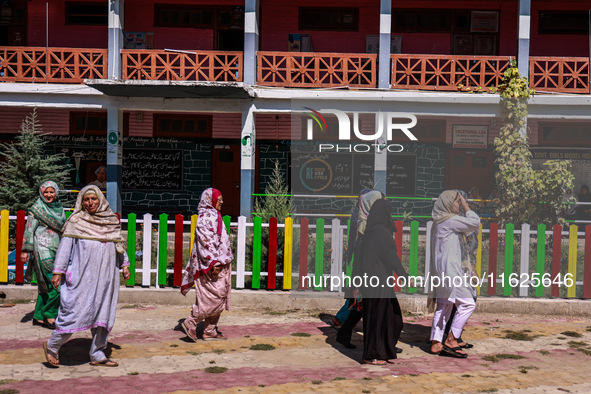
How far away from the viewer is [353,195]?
18.7 metres

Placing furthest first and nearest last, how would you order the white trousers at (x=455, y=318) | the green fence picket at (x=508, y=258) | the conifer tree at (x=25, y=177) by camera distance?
the conifer tree at (x=25, y=177) < the green fence picket at (x=508, y=258) < the white trousers at (x=455, y=318)

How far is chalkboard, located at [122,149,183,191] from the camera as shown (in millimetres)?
19438

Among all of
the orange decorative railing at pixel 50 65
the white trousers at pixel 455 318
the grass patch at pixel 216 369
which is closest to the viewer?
the grass patch at pixel 216 369

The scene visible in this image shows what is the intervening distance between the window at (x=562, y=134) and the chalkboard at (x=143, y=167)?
399 inches

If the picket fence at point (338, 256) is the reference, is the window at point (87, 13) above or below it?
above

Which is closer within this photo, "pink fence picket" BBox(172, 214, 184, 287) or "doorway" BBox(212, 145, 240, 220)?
"pink fence picket" BBox(172, 214, 184, 287)

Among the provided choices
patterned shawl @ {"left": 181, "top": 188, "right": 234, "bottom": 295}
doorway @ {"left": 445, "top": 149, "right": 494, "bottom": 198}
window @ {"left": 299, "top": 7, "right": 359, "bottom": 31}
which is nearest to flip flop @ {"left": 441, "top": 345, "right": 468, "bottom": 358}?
patterned shawl @ {"left": 181, "top": 188, "right": 234, "bottom": 295}

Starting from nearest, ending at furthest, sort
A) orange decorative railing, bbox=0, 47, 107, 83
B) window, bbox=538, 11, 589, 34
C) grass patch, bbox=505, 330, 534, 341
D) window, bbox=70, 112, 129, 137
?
grass patch, bbox=505, 330, 534, 341 < orange decorative railing, bbox=0, 47, 107, 83 < window, bbox=538, 11, 589, 34 < window, bbox=70, 112, 129, 137

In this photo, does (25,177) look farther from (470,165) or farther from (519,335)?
(470,165)

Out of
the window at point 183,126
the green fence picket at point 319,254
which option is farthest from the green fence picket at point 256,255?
the window at point 183,126

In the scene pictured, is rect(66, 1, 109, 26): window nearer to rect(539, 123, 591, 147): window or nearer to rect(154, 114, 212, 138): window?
rect(154, 114, 212, 138): window

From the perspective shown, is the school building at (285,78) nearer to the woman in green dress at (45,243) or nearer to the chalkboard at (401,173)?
the chalkboard at (401,173)

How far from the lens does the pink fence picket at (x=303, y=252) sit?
376 inches

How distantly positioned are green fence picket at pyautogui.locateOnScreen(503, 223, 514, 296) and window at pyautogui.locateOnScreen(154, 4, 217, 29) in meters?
12.0
